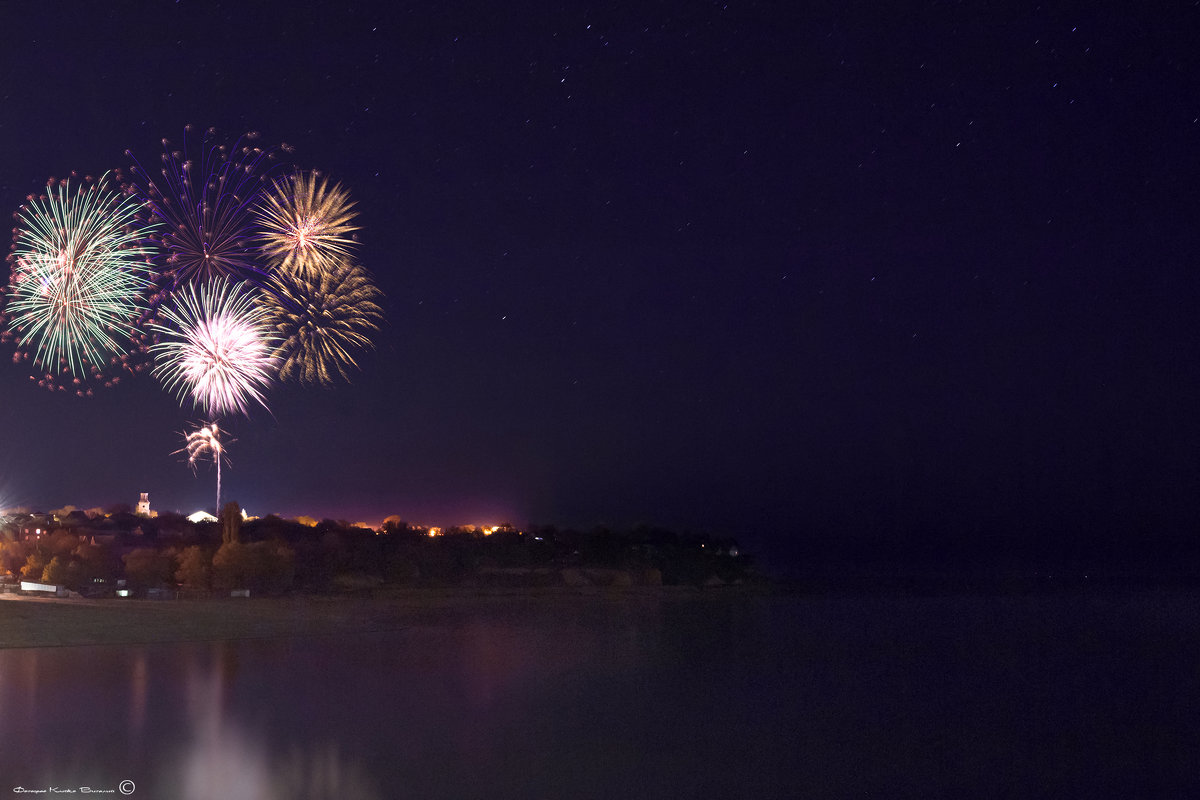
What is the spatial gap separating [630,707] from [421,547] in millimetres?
87043

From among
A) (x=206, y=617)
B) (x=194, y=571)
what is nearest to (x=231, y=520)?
(x=194, y=571)

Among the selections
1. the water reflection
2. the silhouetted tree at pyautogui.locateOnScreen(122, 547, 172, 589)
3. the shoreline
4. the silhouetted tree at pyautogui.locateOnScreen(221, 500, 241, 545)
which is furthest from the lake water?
the silhouetted tree at pyautogui.locateOnScreen(221, 500, 241, 545)

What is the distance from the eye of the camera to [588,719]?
26.2 meters

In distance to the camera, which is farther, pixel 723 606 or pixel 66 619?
pixel 723 606

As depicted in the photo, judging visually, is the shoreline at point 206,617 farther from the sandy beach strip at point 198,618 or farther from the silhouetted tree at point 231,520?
the silhouetted tree at point 231,520

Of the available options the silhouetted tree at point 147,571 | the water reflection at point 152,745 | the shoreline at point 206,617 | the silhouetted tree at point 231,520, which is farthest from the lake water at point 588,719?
the silhouetted tree at point 231,520

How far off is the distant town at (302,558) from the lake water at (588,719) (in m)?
32.4

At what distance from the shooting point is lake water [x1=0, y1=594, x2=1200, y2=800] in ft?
60.4

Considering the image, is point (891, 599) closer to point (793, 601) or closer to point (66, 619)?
point (793, 601)

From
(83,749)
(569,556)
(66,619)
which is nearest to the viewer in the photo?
(83,749)

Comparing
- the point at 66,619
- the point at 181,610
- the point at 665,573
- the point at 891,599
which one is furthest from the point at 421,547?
the point at 66,619

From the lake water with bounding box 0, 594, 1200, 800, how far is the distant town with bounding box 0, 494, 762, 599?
32.4 meters

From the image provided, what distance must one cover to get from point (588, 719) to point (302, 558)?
238 ft

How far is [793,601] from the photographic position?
113500 millimetres
